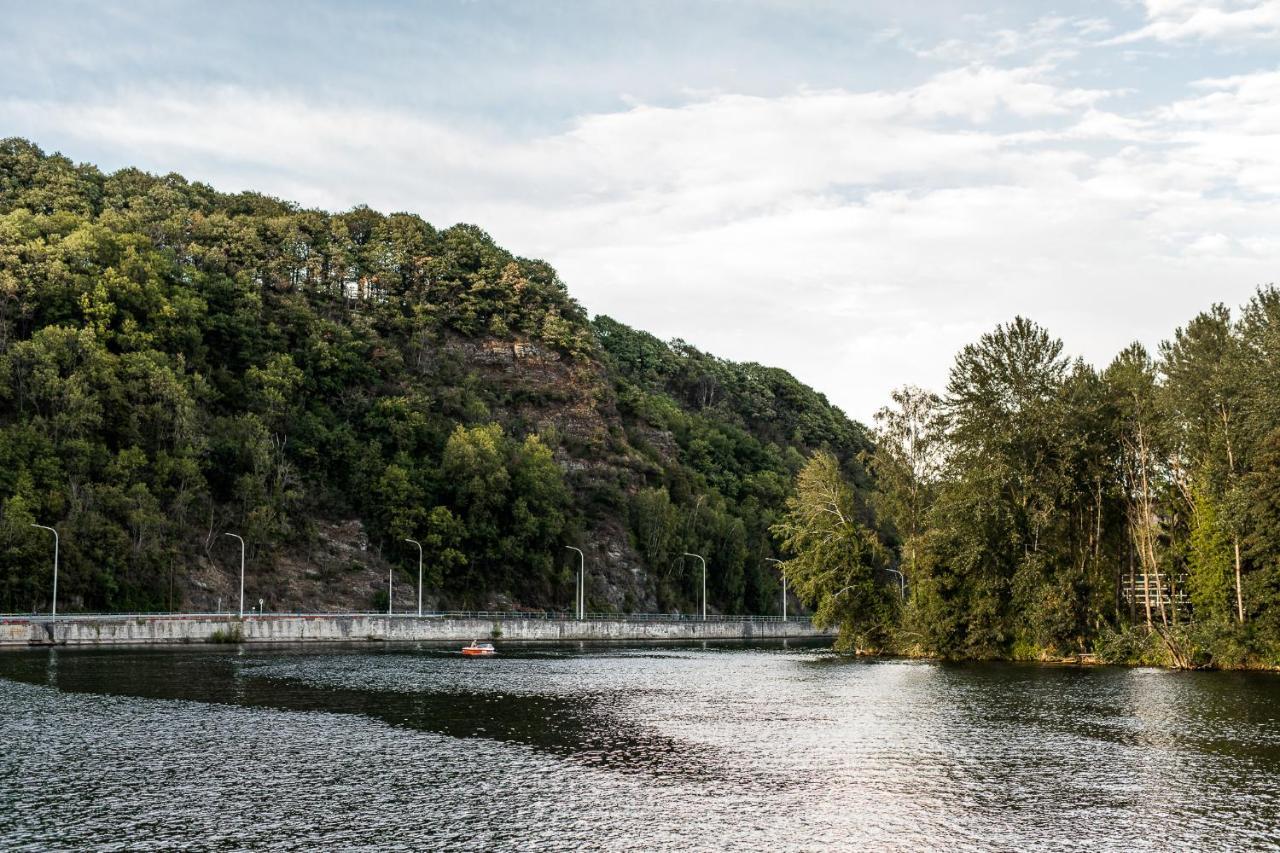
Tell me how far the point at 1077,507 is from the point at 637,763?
54649 mm

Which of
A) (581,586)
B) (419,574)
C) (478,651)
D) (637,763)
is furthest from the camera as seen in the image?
(581,586)

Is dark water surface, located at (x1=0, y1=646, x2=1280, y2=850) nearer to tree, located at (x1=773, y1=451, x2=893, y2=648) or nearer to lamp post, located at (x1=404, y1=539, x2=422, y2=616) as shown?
tree, located at (x1=773, y1=451, x2=893, y2=648)

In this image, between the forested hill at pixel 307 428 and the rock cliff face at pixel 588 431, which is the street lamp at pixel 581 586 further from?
the forested hill at pixel 307 428

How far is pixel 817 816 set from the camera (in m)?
27.4

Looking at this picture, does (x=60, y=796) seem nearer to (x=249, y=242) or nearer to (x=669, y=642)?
(x=669, y=642)

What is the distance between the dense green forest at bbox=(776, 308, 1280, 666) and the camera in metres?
68.8

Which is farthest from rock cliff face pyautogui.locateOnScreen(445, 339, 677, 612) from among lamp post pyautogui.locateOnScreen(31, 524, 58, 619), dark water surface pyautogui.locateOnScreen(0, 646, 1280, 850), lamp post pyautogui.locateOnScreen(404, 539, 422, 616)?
dark water surface pyautogui.locateOnScreen(0, 646, 1280, 850)

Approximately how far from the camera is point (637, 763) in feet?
115

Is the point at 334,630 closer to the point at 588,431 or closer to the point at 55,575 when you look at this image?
the point at 55,575

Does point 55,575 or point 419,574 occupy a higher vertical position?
point 55,575

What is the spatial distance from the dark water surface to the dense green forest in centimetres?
918

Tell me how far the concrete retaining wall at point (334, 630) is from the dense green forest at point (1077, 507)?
4460 centimetres

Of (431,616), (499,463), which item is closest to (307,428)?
(499,463)

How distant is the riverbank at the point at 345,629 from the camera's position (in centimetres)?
9006
